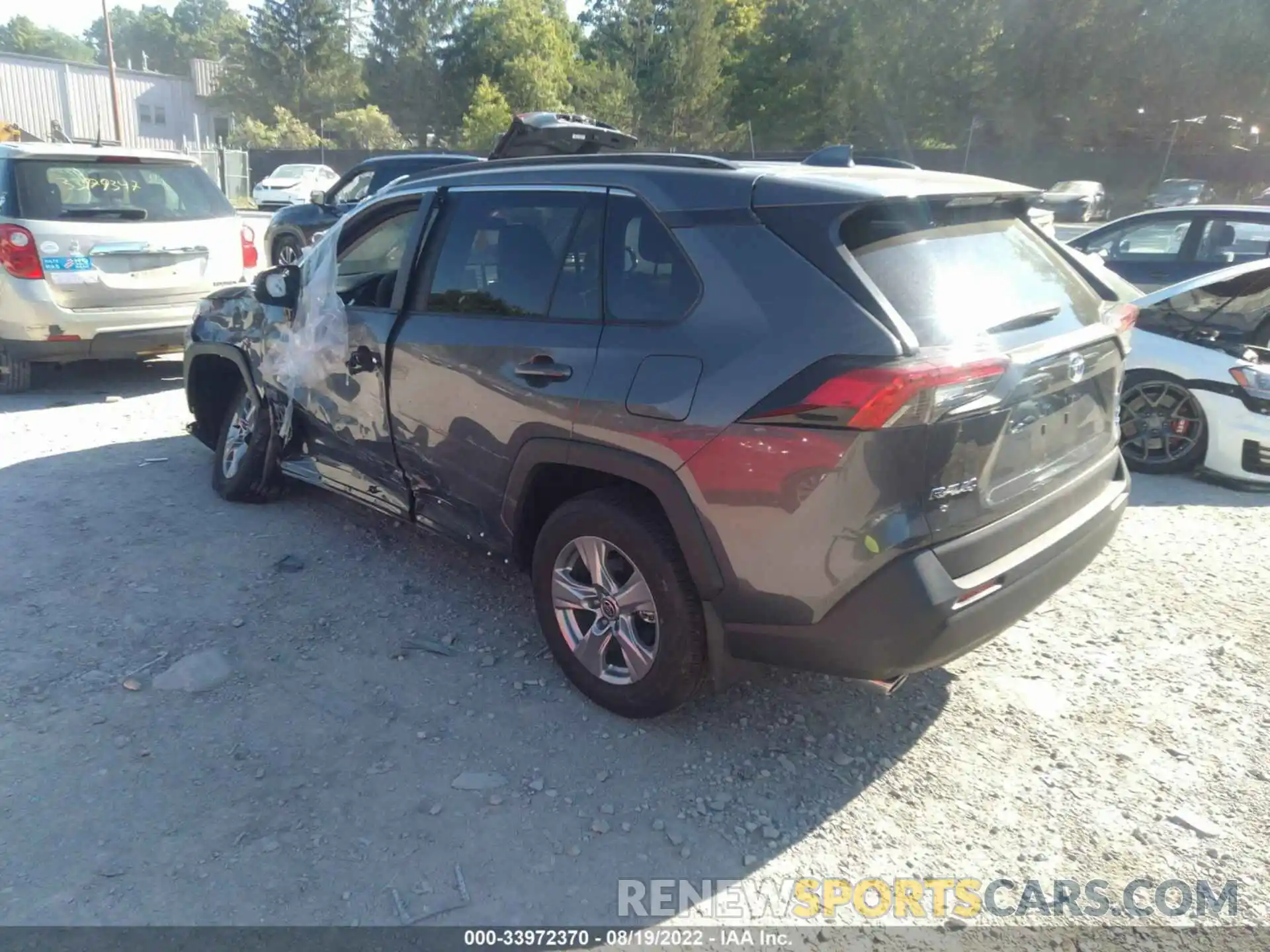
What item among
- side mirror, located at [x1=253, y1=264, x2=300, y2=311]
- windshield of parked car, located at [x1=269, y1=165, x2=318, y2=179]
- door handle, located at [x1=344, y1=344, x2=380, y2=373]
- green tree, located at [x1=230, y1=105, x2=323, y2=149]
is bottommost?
door handle, located at [x1=344, y1=344, x2=380, y2=373]

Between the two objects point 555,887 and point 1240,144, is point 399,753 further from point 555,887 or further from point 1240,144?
point 1240,144

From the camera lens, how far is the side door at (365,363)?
13.5ft

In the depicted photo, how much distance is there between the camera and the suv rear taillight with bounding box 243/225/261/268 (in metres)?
8.31

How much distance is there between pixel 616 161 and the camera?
3.36 meters

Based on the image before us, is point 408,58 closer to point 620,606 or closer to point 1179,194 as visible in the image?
point 1179,194

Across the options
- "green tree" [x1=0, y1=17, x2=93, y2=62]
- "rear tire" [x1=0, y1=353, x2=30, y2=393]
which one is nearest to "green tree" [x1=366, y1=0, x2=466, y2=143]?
"rear tire" [x1=0, y1=353, x2=30, y2=393]

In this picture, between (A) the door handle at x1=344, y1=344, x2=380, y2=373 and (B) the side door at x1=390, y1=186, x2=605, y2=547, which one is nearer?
(B) the side door at x1=390, y1=186, x2=605, y2=547

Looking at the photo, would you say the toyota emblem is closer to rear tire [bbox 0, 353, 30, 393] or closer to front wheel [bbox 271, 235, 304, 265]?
rear tire [bbox 0, 353, 30, 393]

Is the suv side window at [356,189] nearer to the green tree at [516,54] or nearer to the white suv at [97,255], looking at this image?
the white suv at [97,255]

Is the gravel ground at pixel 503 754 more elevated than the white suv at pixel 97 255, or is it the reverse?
the white suv at pixel 97 255

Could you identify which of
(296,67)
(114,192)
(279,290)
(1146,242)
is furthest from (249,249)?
(296,67)

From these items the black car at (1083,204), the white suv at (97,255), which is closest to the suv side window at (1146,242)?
the black car at (1083,204)

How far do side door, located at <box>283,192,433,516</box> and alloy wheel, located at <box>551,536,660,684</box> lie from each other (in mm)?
1063

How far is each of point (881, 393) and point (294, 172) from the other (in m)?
33.2
